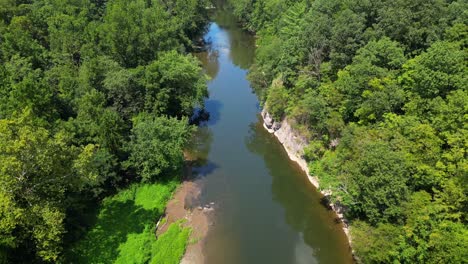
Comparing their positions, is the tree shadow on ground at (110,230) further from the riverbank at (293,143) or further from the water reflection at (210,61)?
the water reflection at (210,61)

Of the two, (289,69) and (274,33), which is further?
(274,33)

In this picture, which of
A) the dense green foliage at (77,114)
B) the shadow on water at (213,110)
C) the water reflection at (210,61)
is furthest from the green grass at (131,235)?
the water reflection at (210,61)

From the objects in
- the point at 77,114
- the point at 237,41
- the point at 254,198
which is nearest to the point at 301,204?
the point at 254,198

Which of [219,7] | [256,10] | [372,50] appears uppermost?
[372,50]

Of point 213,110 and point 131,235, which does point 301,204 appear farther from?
point 213,110

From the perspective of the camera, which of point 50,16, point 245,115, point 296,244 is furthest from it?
point 50,16

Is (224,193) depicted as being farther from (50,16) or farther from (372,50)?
(50,16)

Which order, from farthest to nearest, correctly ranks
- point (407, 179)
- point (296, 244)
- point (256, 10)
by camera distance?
point (256, 10) → point (296, 244) → point (407, 179)

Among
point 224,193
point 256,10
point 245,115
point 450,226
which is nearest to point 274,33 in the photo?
point 256,10
